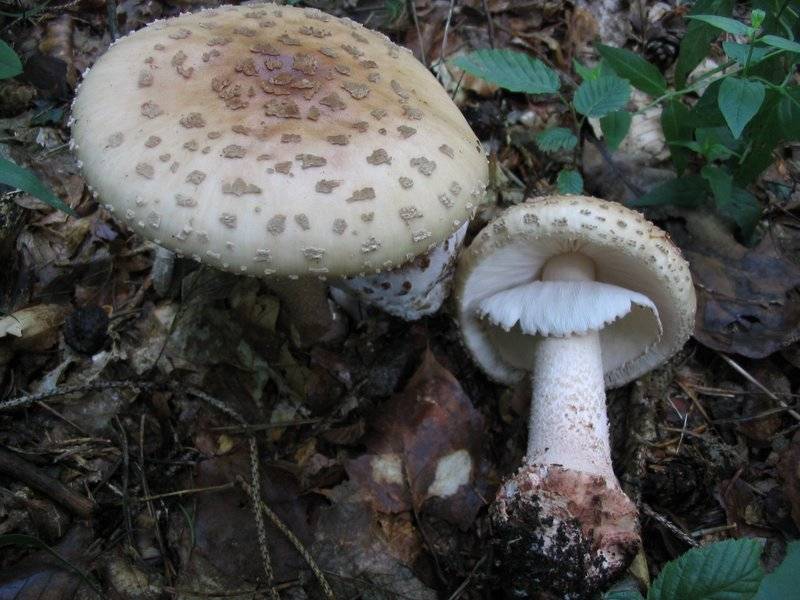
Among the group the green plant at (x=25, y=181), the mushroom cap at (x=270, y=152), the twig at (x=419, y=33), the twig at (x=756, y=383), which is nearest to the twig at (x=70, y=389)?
the green plant at (x=25, y=181)

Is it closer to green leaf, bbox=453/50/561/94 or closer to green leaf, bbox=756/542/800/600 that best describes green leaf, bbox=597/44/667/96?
green leaf, bbox=453/50/561/94

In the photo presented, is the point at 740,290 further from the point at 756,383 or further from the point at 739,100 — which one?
the point at 739,100

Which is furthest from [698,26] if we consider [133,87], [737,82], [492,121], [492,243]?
[133,87]

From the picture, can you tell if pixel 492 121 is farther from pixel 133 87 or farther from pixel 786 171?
pixel 133 87

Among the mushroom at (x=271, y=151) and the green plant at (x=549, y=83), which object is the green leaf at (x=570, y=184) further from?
the mushroom at (x=271, y=151)

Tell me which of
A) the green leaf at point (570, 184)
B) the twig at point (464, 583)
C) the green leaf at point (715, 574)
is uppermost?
the green leaf at point (570, 184)

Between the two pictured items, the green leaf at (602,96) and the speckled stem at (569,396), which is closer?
the speckled stem at (569,396)

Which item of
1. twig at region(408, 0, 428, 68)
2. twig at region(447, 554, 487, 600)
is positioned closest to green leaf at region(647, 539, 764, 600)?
twig at region(447, 554, 487, 600)

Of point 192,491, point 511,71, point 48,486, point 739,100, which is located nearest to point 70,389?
point 48,486
